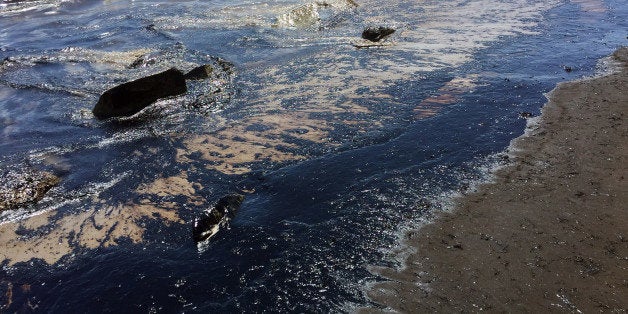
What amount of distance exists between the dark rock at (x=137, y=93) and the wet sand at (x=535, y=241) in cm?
636

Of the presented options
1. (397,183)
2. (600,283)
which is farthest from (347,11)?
(600,283)

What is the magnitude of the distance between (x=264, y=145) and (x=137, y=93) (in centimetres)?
344

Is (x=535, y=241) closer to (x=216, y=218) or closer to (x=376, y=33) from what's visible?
(x=216, y=218)

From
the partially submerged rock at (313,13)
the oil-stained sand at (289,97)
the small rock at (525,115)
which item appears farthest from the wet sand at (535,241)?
the partially submerged rock at (313,13)

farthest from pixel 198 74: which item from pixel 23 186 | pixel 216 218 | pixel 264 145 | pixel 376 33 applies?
pixel 216 218

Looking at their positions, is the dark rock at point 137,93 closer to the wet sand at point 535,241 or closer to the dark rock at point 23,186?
the dark rock at point 23,186

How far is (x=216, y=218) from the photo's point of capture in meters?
5.14

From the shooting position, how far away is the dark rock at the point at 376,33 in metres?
11.8

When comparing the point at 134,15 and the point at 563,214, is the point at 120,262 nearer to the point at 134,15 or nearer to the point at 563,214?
the point at 563,214

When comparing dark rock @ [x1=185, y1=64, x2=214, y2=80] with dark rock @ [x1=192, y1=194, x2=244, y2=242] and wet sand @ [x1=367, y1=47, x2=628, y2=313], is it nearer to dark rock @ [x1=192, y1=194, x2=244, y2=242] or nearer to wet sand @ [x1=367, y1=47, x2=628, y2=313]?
dark rock @ [x1=192, y1=194, x2=244, y2=242]

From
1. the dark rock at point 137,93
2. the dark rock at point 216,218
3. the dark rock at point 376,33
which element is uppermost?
the dark rock at point 376,33

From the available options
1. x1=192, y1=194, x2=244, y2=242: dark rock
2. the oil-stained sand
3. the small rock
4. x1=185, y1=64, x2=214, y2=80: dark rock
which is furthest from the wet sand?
x1=185, y1=64, x2=214, y2=80: dark rock

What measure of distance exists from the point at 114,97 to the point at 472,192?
22.4ft

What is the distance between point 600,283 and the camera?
12.9 feet
